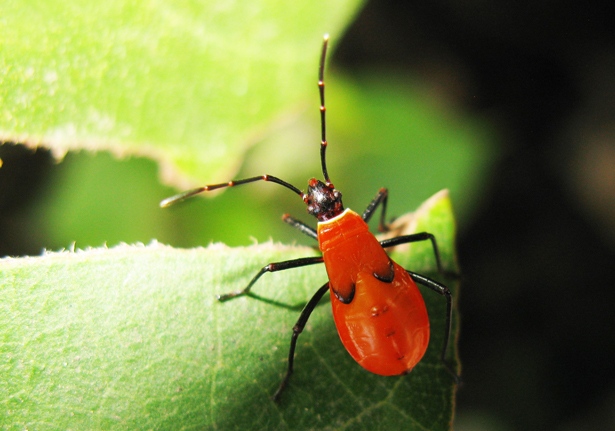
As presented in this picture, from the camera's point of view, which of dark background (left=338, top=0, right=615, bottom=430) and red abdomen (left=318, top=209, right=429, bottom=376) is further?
dark background (left=338, top=0, right=615, bottom=430)

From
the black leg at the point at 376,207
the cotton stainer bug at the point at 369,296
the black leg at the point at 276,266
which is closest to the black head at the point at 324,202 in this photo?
the cotton stainer bug at the point at 369,296

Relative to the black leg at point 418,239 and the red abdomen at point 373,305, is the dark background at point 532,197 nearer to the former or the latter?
the black leg at point 418,239

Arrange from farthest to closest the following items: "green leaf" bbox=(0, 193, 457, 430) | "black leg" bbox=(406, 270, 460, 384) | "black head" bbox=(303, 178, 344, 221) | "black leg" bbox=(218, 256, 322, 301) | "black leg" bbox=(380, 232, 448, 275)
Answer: "black head" bbox=(303, 178, 344, 221) → "black leg" bbox=(380, 232, 448, 275) → "black leg" bbox=(406, 270, 460, 384) → "black leg" bbox=(218, 256, 322, 301) → "green leaf" bbox=(0, 193, 457, 430)

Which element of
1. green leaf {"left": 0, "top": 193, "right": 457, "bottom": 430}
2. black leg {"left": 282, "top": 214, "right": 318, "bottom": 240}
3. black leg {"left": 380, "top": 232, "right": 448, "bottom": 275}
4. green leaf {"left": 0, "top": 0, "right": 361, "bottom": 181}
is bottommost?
green leaf {"left": 0, "top": 193, "right": 457, "bottom": 430}

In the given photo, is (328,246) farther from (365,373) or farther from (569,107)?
(569,107)

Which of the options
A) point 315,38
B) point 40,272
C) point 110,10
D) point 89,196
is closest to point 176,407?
point 40,272

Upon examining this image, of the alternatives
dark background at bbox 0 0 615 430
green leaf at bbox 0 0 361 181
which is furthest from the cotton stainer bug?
dark background at bbox 0 0 615 430

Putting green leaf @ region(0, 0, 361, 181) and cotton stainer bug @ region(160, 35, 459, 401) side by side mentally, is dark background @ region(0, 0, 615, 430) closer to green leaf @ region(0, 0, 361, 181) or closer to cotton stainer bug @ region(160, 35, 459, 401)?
green leaf @ region(0, 0, 361, 181)
